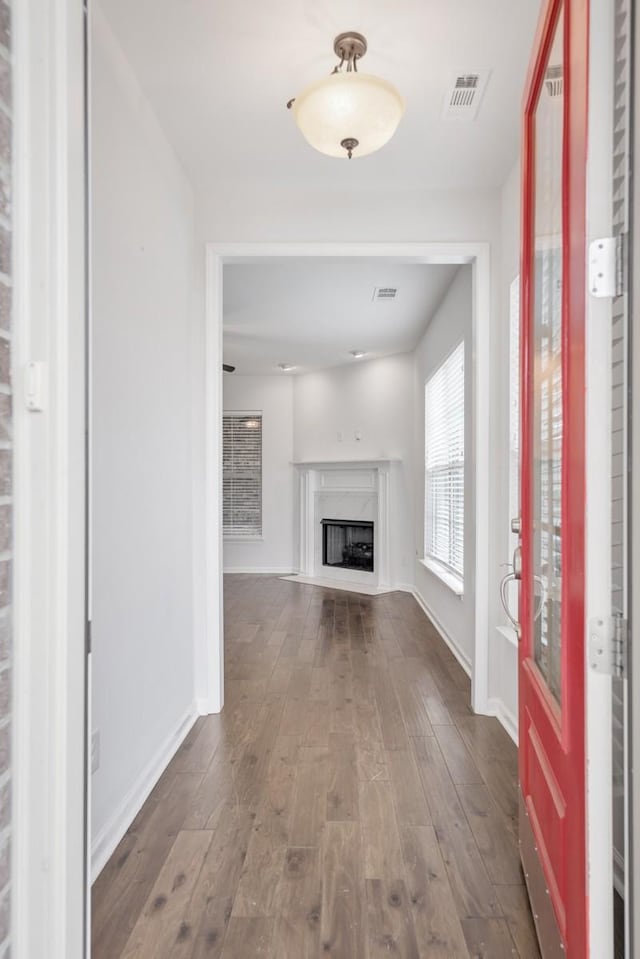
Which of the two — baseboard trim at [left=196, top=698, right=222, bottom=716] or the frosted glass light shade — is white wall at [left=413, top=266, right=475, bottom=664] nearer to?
baseboard trim at [left=196, top=698, right=222, bottom=716]

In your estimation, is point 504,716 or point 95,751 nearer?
point 95,751

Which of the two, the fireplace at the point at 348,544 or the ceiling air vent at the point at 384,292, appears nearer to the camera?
the ceiling air vent at the point at 384,292

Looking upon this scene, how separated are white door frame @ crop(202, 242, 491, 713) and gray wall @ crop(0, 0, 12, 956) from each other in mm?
1911

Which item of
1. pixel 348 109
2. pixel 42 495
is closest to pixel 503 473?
pixel 348 109

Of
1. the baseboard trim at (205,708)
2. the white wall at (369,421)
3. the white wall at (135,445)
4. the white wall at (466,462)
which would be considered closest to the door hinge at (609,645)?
the white wall at (135,445)

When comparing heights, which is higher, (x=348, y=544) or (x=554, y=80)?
(x=554, y=80)

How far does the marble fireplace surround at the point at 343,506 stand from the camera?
646 centimetres

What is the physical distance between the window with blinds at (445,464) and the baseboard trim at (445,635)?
472mm

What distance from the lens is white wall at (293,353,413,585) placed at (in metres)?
6.35

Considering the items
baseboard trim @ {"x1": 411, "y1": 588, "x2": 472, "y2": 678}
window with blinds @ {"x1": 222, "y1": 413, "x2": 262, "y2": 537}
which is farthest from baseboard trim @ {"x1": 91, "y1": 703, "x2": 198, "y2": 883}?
window with blinds @ {"x1": 222, "y1": 413, "x2": 262, "y2": 537}

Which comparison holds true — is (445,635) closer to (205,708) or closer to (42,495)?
(205,708)

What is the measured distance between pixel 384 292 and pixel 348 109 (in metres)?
2.61

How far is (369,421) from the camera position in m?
6.74

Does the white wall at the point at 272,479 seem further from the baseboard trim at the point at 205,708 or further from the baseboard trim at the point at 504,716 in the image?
the baseboard trim at the point at 504,716
